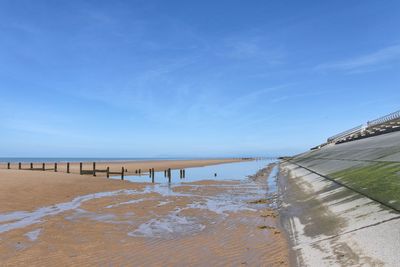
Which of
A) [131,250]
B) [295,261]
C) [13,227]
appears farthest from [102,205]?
[295,261]

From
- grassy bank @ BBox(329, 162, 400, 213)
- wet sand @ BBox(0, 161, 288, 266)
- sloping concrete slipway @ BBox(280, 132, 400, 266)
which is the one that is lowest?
wet sand @ BBox(0, 161, 288, 266)

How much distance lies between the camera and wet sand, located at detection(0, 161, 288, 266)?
955cm

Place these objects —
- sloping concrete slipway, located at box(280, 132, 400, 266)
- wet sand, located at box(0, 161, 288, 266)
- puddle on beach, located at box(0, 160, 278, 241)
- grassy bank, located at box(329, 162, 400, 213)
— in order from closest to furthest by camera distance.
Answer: sloping concrete slipway, located at box(280, 132, 400, 266)
wet sand, located at box(0, 161, 288, 266)
grassy bank, located at box(329, 162, 400, 213)
puddle on beach, located at box(0, 160, 278, 241)

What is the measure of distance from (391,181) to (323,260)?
5157 mm

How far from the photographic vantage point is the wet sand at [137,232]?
9.55 meters

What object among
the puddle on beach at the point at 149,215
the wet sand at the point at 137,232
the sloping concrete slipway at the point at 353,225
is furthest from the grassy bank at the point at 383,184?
the puddle on beach at the point at 149,215

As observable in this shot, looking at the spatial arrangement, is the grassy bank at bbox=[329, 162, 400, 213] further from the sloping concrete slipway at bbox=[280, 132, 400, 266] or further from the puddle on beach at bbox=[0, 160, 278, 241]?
the puddle on beach at bbox=[0, 160, 278, 241]

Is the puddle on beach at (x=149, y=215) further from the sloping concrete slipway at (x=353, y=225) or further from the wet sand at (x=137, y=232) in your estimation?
the sloping concrete slipway at (x=353, y=225)

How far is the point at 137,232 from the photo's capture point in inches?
509

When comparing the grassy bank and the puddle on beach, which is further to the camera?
the puddle on beach

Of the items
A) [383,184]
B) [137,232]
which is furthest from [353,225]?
[137,232]

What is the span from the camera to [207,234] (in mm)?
12570

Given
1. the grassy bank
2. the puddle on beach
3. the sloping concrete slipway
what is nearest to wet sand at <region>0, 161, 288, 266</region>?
the puddle on beach

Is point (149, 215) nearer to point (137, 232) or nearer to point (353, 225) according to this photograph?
point (137, 232)
